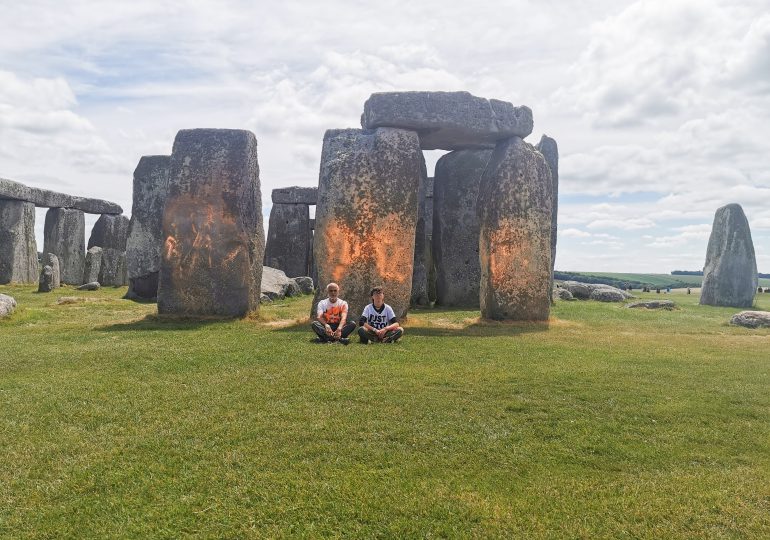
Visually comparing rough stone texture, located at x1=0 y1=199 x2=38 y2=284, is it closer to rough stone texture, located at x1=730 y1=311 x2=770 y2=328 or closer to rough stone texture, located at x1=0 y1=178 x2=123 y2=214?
rough stone texture, located at x1=0 y1=178 x2=123 y2=214

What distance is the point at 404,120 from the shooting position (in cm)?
1136

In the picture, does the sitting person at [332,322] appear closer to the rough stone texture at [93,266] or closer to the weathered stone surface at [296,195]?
the rough stone texture at [93,266]

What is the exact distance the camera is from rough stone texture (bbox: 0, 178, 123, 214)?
20.7 metres

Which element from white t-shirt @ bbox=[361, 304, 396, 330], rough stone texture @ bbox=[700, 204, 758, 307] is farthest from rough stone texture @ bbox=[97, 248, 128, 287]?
rough stone texture @ bbox=[700, 204, 758, 307]

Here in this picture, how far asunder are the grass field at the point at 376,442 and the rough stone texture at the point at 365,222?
3.03 m

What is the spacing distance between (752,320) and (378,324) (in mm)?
7882

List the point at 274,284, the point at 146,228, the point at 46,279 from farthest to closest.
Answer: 1. the point at 46,279
2. the point at 274,284
3. the point at 146,228

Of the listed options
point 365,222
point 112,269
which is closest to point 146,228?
point 112,269

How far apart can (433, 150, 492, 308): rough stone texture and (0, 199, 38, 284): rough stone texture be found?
45.6 feet

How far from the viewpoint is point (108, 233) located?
24.7 meters

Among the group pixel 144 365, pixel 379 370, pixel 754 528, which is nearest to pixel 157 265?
pixel 144 365

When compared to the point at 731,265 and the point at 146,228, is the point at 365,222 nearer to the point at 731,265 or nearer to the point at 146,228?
the point at 146,228

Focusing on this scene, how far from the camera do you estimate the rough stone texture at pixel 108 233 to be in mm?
24609

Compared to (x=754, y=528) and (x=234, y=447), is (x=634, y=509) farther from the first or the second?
(x=234, y=447)
